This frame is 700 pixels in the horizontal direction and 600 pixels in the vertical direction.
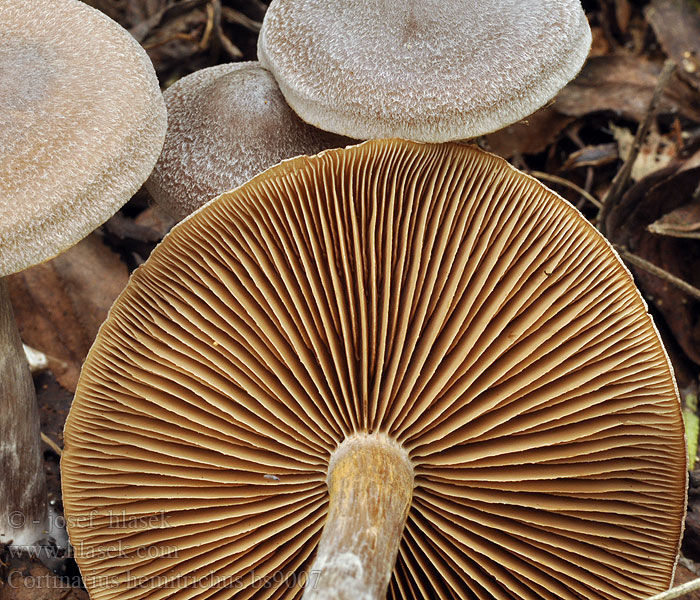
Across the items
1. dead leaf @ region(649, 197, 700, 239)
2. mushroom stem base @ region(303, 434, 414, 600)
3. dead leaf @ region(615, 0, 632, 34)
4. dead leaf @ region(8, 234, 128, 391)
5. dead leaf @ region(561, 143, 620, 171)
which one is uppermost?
dead leaf @ region(615, 0, 632, 34)

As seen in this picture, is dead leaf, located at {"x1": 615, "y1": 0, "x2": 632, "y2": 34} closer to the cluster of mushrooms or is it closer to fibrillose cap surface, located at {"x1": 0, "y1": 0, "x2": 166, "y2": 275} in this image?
the cluster of mushrooms

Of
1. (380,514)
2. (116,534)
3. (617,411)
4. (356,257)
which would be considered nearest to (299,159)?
(356,257)

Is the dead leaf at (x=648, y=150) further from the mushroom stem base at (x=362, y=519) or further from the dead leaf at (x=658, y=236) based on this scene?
the mushroom stem base at (x=362, y=519)

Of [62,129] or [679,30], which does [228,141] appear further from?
[679,30]

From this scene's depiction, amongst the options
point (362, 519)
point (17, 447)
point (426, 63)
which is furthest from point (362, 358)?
point (17, 447)

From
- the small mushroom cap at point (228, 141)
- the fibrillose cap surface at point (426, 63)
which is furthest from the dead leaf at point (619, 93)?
the small mushroom cap at point (228, 141)

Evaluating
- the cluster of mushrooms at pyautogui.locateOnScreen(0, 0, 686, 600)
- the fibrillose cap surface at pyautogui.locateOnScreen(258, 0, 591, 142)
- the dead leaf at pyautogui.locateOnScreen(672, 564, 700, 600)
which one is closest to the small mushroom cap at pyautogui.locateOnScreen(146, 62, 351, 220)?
the fibrillose cap surface at pyautogui.locateOnScreen(258, 0, 591, 142)

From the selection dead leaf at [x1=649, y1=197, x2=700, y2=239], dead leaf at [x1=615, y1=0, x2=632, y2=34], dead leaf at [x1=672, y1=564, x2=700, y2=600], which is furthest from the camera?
dead leaf at [x1=615, y1=0, x2=632, y2=34]
